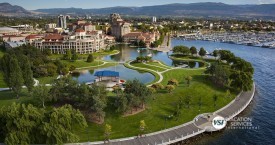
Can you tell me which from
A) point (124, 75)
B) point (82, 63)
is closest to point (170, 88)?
point (124, 75)

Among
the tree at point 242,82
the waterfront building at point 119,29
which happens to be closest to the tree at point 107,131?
the tree at point 242,82

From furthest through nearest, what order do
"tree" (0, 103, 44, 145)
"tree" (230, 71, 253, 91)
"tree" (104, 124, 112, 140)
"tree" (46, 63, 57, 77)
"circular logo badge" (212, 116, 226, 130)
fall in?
1. "tree" (46, 63, 57, 77)
2. "tree" (230, 71, 253, 91)
3. "circular logo badge" (212, 116, 226, 130)
4. "tree" (104, 124, 112, 140)
5. "tree" (0, 103, 44, 145)

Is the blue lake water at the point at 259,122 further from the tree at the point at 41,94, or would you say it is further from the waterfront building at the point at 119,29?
the waterfront building at the point at 119,29

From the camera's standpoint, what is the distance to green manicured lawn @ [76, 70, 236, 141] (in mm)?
39594

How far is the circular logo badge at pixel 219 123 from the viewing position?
4264 centimetres

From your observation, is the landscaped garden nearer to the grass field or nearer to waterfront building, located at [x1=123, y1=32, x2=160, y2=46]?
the grass field

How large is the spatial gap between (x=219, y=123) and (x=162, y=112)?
32.5ft

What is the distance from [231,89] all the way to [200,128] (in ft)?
72.0

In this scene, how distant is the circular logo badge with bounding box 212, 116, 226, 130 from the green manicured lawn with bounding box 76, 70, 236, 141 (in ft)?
11.4

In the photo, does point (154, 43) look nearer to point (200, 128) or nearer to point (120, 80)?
point (120, 80)

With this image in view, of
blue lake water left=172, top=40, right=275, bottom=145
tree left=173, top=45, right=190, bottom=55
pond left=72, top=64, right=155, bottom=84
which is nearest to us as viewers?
blue lake water left=172, top=40, right=275, bottom=145

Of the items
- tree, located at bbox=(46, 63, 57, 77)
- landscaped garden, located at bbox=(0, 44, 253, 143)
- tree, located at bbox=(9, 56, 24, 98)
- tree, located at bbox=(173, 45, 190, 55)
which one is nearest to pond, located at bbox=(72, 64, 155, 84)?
tree, located at bbox=(46, 63, 57, 77)

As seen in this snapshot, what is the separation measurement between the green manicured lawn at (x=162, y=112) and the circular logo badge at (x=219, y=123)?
11.4 feet

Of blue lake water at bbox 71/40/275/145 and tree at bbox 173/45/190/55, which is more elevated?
tree at bbox 173/45/190/55
